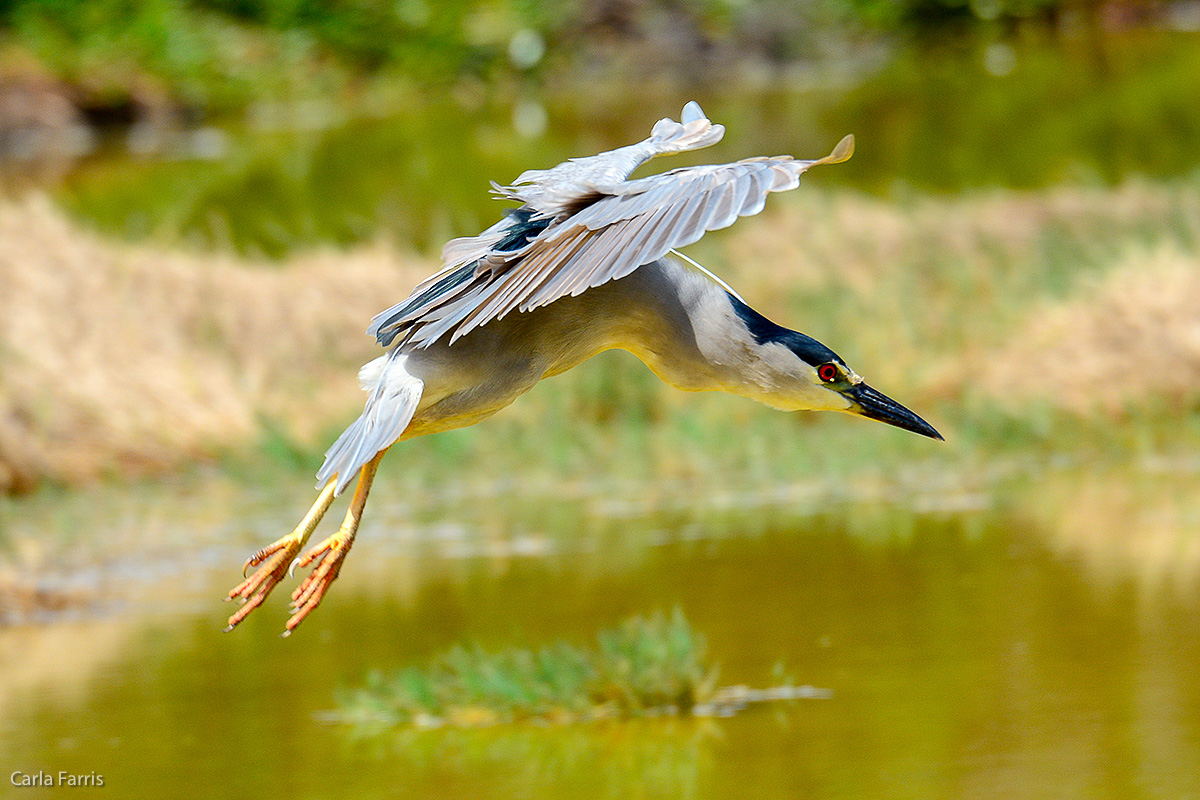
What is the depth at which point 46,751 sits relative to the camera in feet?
13.2

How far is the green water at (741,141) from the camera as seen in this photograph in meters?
13.4

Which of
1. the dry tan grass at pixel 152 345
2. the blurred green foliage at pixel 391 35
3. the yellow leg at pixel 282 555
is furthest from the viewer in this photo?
the blurred green foliage at pixel 391 35

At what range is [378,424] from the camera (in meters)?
2.27

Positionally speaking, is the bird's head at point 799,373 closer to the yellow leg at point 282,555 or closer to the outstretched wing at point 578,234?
the outstretched wing at point 578,234

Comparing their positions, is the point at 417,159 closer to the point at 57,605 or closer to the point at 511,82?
the point at 511,82

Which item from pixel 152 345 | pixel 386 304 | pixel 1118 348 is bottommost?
pixel 1118 348

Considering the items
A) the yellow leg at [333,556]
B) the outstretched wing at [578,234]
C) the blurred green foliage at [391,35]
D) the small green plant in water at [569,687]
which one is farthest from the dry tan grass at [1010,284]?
the blurred green foliage at [391,35]

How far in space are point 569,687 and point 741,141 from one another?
1093 centimetres

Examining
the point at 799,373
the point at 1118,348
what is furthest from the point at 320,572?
the point at 1118,348

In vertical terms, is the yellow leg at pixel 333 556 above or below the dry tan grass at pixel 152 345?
below

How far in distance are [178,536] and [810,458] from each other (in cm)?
248

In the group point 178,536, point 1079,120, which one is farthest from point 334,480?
point 1079,120

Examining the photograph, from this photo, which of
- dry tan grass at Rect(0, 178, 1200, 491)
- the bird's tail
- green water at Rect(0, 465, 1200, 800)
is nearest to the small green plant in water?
green water at Rect(0, 465, 1200, 800)

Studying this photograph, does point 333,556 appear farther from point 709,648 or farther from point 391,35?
point 391,35
